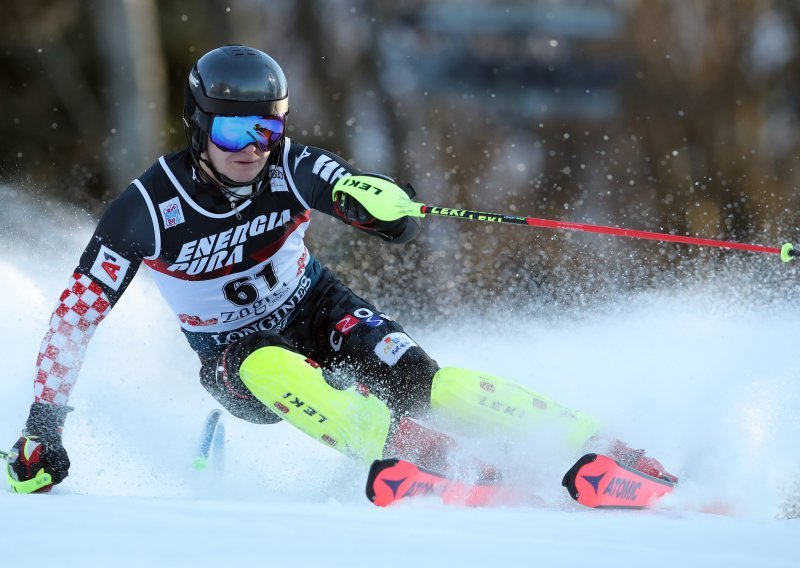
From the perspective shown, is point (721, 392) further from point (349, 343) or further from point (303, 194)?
point (303, 194)

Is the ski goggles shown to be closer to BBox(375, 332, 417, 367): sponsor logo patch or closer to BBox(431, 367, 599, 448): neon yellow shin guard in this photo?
BBox(375, 332, 417, 367): sponsor logo patch

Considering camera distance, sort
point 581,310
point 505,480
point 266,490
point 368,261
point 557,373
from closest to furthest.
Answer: point 505,480
point 266,490
point 557,373
point 581,310
point 368,261

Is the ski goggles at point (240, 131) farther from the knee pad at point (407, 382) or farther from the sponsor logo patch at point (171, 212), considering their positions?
the knee pad at point (407, 382)

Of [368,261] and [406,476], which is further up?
[368,261]

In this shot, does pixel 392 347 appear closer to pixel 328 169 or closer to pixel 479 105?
pixel 328 169

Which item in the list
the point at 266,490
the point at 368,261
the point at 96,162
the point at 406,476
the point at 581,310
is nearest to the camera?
the point at 406,476

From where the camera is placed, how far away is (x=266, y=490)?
116 inches

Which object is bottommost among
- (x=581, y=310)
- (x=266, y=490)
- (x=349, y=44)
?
(x=266, y=490)

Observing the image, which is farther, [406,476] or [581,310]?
[581,310]

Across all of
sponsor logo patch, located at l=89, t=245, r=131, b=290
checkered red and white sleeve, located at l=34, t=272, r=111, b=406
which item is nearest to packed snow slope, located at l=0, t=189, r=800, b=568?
checkered red and white sleeve, located at l=34, t=272, r=111, b=406

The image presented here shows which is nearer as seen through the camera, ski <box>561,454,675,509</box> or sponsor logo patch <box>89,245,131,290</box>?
ski <box>561,454,675,509</box>

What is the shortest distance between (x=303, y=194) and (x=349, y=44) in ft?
29.7

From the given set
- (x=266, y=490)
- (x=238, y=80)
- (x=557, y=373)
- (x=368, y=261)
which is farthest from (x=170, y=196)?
(x=368, y=261)

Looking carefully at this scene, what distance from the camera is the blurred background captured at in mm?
10508
